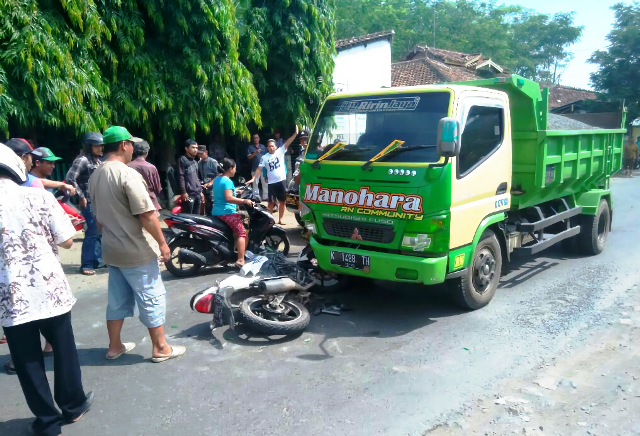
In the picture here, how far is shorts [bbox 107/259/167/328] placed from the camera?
→ 3973 millimetres

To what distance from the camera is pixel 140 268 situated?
3.96 m

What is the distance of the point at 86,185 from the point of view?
265 inches

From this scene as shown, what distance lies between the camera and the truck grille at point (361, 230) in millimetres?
4789

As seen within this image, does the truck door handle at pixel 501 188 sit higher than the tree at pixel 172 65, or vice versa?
the tree at pixel 172 65

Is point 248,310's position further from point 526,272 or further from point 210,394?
point 526,272

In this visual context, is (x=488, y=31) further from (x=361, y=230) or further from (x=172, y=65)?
(x=361, y=230)

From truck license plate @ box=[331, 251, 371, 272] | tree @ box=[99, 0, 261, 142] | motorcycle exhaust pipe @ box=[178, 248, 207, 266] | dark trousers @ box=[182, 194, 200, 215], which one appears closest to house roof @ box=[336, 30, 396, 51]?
tree @ box=[99, 0, 261, 142]

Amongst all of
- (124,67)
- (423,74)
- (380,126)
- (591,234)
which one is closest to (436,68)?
(423,74)

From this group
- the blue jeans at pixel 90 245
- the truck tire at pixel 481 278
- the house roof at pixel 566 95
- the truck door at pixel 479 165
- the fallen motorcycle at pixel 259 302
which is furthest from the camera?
the house roof at pixel 566 95

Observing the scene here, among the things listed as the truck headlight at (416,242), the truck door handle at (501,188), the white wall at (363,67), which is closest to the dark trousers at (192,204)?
the truck headlight at (416,242)

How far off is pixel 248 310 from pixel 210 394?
974 mm

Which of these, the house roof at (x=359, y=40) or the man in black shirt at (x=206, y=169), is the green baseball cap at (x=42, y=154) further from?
the house roof at (x=359, y=40)

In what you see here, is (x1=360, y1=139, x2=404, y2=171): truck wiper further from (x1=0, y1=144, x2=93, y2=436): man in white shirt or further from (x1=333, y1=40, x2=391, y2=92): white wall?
(x1=333, y1=40, x2=391, y2=92): white wall

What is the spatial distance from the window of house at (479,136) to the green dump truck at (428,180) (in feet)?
0.03
